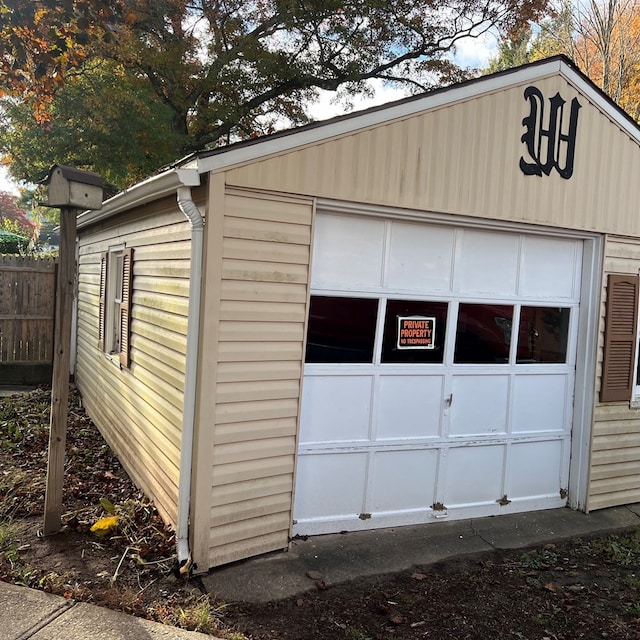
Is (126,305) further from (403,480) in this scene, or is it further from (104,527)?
(403,480)

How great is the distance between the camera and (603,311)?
216 inches

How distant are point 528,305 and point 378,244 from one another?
5.57 ft

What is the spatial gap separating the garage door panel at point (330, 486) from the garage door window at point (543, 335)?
190 cm

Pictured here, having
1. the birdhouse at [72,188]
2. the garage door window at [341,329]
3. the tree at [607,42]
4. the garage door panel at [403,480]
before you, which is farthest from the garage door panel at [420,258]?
the tree at [607,42]

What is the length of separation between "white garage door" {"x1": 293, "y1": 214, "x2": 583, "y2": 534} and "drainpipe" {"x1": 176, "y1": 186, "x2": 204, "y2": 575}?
3.01 ft

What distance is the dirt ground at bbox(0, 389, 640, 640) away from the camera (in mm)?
3379

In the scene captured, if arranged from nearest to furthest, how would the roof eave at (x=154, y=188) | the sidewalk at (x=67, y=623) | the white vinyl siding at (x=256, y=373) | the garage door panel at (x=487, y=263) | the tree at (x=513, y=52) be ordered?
the sidewalk at (x=67, y=623)
the roof eave at (x=154, y=188)
the white vinyl siding at (x=256, y=373)
the garage door panel at (x=487, y=263)
the tree at (x=513, y=52)

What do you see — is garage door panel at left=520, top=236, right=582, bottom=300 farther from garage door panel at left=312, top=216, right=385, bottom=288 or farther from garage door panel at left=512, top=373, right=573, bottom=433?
garage door panel at left=312, top=216, right=385, bottom=288

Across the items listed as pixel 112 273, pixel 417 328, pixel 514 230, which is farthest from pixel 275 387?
pixel 112 273

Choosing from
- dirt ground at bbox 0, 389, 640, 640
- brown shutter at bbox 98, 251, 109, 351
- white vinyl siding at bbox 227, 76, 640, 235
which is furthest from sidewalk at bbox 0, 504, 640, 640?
brown shutter at bbox 98, 251, 109, 351

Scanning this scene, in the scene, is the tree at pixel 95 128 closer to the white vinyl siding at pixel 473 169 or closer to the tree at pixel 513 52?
the white vinyl siding at pixel 473 169

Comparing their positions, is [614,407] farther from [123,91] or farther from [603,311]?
[123,91]

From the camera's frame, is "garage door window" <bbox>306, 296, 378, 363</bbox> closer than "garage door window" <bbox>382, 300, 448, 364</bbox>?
Yes

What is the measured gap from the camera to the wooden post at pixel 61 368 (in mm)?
4059
